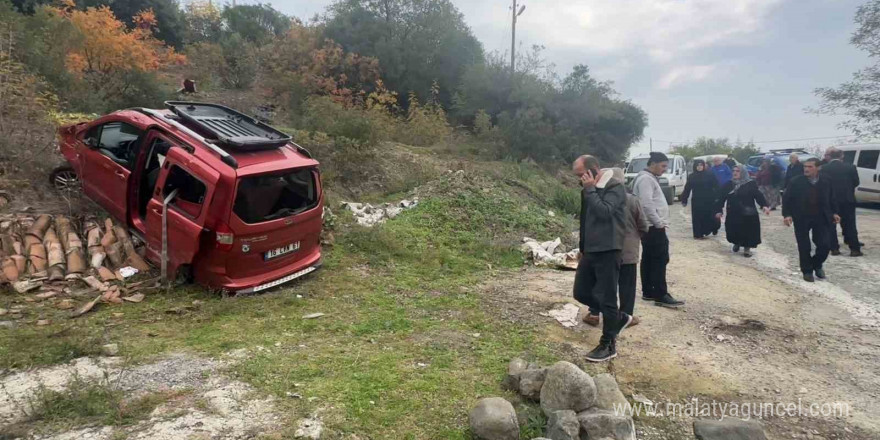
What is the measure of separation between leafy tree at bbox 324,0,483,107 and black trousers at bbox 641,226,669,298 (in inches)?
779

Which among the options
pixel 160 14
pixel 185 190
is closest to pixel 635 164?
pixel 185 190

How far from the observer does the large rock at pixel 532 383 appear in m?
3.57

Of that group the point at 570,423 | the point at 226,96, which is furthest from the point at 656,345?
the point at 226,96

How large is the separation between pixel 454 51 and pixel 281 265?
2131cm

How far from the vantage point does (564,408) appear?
3309 mm

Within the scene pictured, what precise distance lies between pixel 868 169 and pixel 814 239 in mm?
9248

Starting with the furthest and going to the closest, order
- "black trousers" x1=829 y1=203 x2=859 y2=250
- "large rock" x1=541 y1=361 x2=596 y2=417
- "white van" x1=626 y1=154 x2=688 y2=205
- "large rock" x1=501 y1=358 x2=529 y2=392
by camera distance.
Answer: "white van" x1=626 y1=154 x2=688 y2=205 < "black trousers" x1=829 y1=203 x2=859 y2=250 < "large rock" x1=501 y1=358 x2=529 y2=392 < "large rock" x1=541 y1=361 x2=596 y2=417

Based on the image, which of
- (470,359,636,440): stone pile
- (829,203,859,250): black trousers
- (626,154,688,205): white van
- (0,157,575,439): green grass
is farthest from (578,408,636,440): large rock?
(626,154,688,205): white van

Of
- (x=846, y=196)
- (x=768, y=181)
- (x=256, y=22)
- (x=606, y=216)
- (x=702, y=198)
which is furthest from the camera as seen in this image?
(x=256, y=22)

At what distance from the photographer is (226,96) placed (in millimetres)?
19797

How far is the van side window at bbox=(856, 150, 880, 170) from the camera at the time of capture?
530 inches

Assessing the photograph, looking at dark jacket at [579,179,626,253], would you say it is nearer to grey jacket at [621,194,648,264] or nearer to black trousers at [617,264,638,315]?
grey jacket at [621,194,648,264]

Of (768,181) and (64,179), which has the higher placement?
(64,179)

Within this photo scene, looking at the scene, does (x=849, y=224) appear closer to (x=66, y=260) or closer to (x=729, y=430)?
(x=729, y=430)
